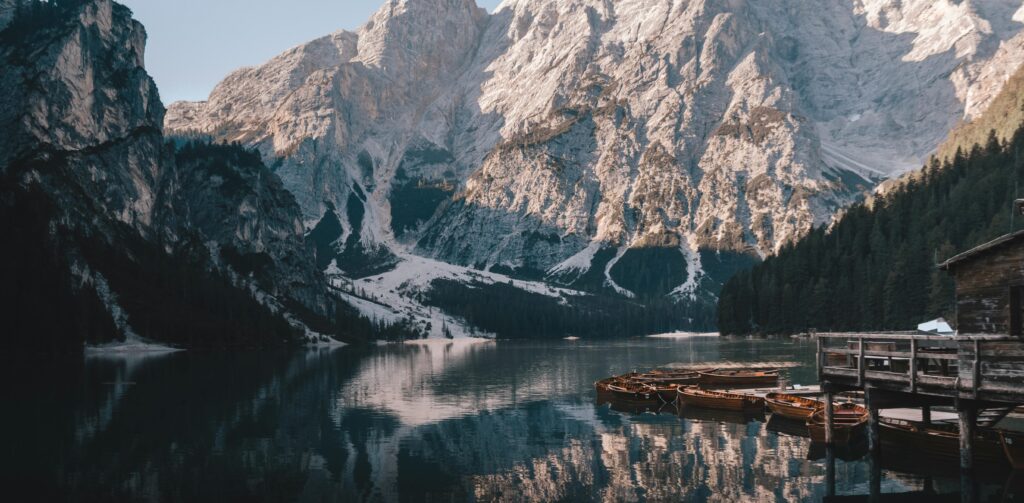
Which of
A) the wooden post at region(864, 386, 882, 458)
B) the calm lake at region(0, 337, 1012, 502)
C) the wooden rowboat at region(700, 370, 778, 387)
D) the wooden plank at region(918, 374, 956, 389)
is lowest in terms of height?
the calm lake at region(0, 337, 1012, 502)

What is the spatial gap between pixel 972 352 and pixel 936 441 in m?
10.4

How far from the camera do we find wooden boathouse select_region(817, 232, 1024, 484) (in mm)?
39438

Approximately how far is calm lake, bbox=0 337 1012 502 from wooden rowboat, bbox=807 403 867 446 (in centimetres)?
187

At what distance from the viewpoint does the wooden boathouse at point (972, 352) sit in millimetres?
39438

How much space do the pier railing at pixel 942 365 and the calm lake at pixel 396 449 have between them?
18.6 feet

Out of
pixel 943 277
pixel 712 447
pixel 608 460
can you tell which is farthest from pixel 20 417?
pixel 943 277

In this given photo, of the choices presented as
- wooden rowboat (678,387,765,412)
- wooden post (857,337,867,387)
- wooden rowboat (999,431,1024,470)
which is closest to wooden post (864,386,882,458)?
wooden post (857,337,867,387)

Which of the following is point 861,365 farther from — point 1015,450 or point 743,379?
point 743,379

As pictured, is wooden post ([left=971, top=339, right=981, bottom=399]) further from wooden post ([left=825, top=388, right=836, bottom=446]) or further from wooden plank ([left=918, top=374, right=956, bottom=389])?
wooden post ([left=825, top=388, right=836, bottom=446])

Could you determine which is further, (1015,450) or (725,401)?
(725,401)

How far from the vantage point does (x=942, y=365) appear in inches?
1823

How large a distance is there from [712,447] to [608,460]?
8.58m

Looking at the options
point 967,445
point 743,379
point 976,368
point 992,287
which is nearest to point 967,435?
point 967,445

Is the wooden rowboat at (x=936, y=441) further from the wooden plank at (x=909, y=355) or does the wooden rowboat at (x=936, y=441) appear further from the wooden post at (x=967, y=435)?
the wooden plank at (x=909, y=355)
